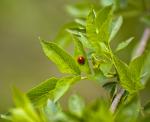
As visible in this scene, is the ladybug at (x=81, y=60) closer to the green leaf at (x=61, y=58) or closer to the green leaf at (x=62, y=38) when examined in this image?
the green leaf at (x=61, y=58)

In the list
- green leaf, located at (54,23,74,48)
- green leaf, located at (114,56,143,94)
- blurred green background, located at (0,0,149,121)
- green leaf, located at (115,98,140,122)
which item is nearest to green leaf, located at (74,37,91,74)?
green leaf, located at (114,56,143,94)

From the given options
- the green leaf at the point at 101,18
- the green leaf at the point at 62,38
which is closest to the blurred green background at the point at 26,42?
the green leaf at the point at 62,38

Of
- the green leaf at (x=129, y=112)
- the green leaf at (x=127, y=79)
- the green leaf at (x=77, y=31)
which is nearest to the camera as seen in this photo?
the green leaf at (x=129, y=112)

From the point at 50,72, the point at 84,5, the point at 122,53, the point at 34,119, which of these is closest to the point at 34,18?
the point at 50,72

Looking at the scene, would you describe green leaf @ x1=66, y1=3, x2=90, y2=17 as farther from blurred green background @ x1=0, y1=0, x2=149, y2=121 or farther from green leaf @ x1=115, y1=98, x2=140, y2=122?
blurred green background @ x1=0, y1=0, x2=149, y2=121

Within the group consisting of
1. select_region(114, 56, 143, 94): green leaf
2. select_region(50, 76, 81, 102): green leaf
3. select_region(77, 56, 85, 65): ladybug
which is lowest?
select_region(114, 56, 143, 94): green leaf

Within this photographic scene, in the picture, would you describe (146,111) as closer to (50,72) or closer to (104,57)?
(104,57)
